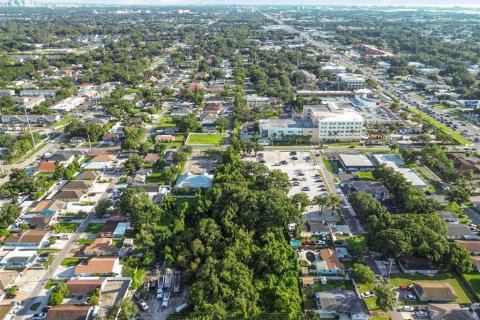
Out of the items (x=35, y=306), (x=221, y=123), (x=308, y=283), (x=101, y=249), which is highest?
(x=221, y=123)

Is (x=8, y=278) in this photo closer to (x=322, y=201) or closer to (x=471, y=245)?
(x=322, y=201)

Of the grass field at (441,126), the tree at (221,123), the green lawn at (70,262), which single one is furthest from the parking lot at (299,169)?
the grass field at (441,126)

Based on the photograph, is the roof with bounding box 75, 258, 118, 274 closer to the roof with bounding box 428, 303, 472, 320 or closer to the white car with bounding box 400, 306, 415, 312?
the white car with bounding box 400, 306, 415, 312

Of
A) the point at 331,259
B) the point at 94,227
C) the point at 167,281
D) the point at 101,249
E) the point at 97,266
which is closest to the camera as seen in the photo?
the point at 167,281

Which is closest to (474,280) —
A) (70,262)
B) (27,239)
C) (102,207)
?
(70,262)

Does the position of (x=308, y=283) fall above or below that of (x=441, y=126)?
above

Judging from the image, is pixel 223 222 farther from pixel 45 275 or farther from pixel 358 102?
pixel 358 102
